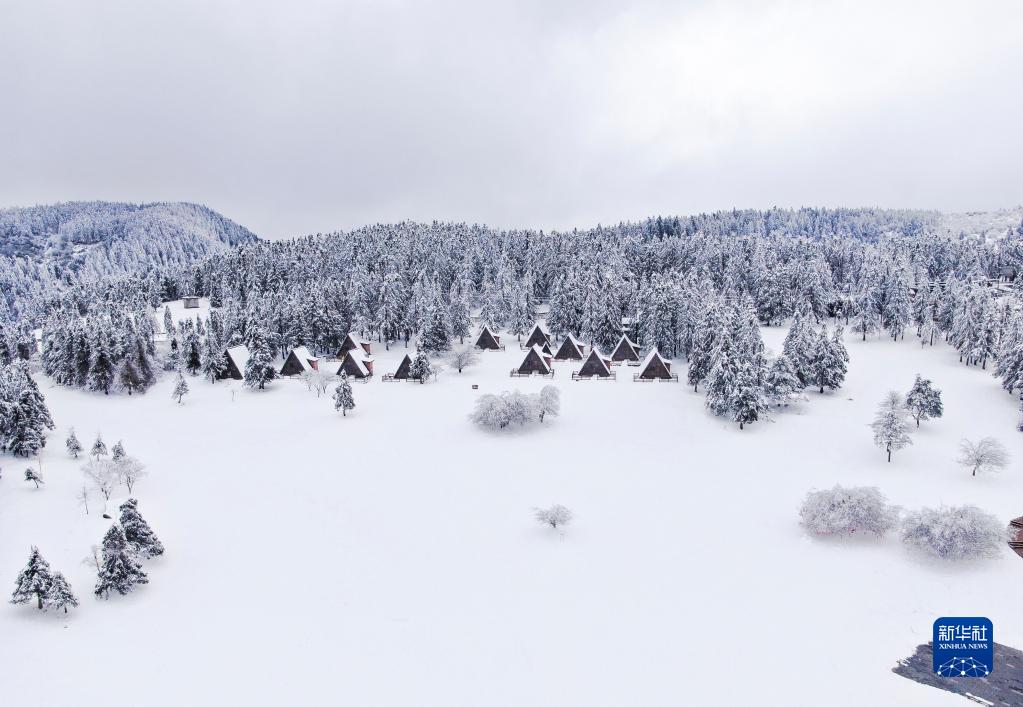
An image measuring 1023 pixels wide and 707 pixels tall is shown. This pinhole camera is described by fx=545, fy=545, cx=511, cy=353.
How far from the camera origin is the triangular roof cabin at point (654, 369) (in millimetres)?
63250

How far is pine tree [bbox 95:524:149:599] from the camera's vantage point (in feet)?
87.7

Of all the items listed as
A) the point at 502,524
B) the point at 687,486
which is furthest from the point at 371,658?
the point at 687,486

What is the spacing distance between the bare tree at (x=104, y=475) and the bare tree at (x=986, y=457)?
58.7m

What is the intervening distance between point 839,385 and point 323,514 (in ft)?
171

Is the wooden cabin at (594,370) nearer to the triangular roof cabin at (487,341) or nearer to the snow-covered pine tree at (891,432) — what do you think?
the triangular roof cabin at (487,341)

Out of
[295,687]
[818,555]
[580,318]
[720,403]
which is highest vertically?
[580,318]

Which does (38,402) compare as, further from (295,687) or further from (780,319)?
(780,319)

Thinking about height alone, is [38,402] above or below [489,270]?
below

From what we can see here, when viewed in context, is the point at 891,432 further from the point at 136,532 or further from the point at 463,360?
the point at 136,532

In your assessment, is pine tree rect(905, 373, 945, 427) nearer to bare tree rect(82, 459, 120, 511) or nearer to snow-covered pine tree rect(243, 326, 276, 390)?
bare tree rect(82, 459, 120, 511)

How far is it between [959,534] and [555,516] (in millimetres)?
20732

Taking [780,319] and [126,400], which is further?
[780,319]

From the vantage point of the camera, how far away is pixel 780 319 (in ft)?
Answer: 304

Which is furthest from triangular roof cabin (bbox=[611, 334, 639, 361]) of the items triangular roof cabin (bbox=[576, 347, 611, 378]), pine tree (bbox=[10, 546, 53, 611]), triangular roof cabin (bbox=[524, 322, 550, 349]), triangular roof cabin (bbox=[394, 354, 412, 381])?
pine tree (bbox=[10, 546, 53, 611])
